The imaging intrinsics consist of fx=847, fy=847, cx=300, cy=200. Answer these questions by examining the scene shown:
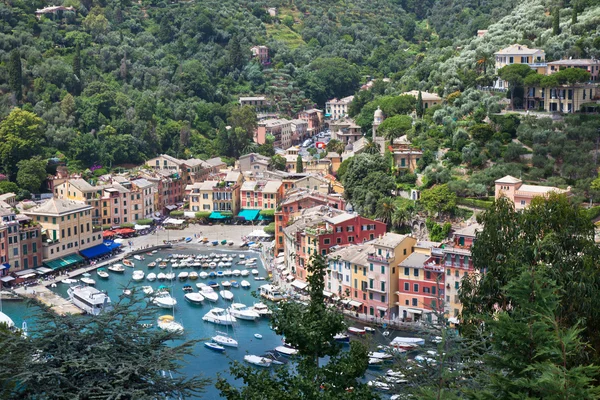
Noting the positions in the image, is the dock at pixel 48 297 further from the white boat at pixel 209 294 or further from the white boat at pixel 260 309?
the white boat at pixel 260 309

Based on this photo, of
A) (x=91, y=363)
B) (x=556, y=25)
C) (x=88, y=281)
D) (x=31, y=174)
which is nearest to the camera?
(x=91, y=363)

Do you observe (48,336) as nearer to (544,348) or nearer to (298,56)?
(544,348)

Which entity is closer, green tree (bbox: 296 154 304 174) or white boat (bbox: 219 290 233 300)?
white boat (bbox: 219 290 233 300)

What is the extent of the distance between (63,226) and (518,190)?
20933 millimetres

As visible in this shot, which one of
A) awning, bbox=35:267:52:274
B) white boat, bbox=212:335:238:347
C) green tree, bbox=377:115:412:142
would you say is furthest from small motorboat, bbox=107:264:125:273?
green tree, bbox=377:115:412:142

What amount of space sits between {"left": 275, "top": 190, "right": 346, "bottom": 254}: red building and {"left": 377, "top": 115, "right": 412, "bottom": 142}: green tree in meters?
6.86

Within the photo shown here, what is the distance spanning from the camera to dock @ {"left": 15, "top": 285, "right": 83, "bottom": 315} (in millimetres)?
32938

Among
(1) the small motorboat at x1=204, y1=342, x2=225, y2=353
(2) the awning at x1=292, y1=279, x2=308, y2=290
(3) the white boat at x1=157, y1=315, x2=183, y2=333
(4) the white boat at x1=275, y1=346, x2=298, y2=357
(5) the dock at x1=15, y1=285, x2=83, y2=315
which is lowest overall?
(1) the small motorboat at x1=204, y1=342, x2=225, y2=353

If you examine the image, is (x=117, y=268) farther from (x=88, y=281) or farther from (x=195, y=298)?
(x=195, y=298)

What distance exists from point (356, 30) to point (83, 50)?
33.8m

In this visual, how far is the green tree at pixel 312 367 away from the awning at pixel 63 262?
96.5ft

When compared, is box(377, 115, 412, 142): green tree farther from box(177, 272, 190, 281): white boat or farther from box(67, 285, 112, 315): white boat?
box(67, 285, 112, 315): white boat

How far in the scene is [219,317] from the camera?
32.0 m

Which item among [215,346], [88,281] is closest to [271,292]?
[215,346]
